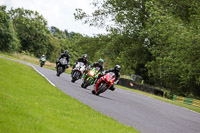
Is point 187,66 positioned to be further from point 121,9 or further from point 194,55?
point 121,9

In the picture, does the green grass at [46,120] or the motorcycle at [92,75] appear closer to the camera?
the green grass at [46,120]

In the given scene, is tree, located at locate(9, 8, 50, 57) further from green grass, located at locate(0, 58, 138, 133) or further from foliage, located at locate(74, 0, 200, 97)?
green grass, located at locate(0, 58, 138, 133)

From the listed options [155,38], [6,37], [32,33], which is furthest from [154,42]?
[32,33]

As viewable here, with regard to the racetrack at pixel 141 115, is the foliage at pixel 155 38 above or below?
above

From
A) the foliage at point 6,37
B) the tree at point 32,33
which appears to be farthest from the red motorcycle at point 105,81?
the tree at point 32,33

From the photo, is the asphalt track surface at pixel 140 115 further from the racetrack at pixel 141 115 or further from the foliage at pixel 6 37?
the foliage at pixel 6 37

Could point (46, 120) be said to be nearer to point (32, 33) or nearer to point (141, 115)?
point (141, 115)

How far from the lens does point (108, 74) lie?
54.5ft

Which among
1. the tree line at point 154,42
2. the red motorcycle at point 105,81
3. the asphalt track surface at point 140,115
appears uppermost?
the tree line at point 154,42

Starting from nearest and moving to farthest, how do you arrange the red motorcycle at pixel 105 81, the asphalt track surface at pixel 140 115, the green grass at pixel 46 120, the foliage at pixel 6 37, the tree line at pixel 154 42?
1. the green grass at pixel 46 120
2. the asphalt track surface at pixel 140 115
3. the red motorcycle at pixel 105 81
4. the tree line at pixel 154 42
5. the foliage at pixel 6 37

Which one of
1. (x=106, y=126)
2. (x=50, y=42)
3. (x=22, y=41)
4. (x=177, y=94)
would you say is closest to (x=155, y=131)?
(x=106, y=126)

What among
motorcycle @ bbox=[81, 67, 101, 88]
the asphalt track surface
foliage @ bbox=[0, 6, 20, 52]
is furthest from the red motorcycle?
foliage @ bbox=[0, 6, 20, 52]

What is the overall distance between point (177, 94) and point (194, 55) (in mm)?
14757

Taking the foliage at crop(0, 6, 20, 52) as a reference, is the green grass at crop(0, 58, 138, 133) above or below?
below
